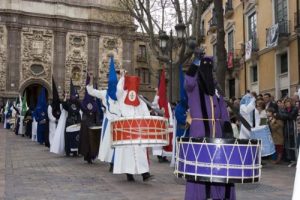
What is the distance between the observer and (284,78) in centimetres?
2331

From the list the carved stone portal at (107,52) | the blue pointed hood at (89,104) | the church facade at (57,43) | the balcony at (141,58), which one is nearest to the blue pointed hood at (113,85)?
the blue pointed hood at (89,104)

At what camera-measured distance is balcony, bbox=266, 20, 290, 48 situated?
73.3 ft

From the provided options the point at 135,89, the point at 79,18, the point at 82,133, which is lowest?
the point at 82,133

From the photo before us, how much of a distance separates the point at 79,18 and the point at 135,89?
124 feet

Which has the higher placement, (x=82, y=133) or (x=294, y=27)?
(x=294, y=27)

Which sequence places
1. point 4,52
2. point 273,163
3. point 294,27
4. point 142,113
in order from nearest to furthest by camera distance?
1. point 142,113
2. point 273,163
3. point 294,27
4. point 4,52

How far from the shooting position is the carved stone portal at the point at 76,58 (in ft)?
146

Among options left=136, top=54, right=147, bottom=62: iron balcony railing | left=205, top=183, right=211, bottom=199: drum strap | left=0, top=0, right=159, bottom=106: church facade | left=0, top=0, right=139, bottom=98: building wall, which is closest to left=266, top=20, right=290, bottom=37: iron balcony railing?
left=205, top=183, right=211, bottom=199: drum strap

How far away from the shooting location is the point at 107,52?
46.5m

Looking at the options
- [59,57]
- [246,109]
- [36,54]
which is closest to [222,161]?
[246,109]

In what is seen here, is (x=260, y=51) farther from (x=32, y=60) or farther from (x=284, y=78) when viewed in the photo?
(x=32, y=60)

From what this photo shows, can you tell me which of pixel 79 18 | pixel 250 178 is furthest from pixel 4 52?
pixel 250 178

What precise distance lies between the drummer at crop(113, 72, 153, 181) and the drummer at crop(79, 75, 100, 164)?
3012 mm

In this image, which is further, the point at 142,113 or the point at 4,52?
the point at 4,52
